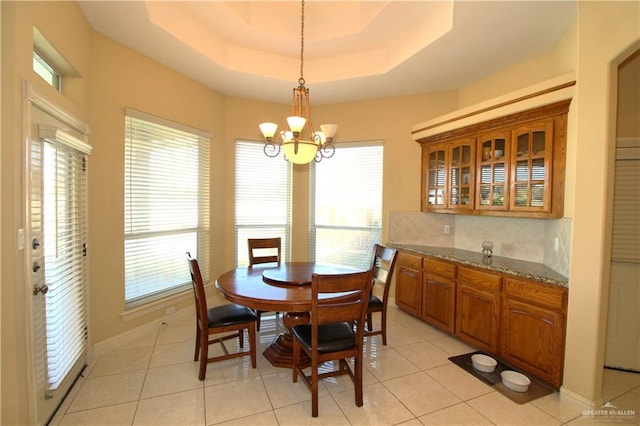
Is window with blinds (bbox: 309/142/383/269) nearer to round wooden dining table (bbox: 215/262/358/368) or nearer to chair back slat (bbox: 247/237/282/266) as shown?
chair back slat (bbox: 247/237/282/266)

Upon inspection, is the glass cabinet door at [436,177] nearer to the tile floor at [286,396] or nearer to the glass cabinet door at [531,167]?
the glass cabinet door at [531,167]

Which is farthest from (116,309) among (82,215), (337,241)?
(337,241)

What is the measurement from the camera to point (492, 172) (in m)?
3.07

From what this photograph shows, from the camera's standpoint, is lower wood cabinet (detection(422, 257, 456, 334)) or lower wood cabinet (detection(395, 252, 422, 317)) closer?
lower wood cabinet (detection(422, 257, 456, 334))

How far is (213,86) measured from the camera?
13.1 feet

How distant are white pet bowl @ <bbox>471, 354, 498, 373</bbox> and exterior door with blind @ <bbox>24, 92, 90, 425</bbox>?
3.17 meters

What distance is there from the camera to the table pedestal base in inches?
101

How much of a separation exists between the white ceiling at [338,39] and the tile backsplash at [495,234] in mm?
1665

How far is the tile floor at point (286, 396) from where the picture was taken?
2.07m

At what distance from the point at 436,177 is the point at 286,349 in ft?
8.58

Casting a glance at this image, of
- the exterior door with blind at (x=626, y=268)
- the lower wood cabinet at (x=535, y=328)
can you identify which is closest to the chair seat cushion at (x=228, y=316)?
the lower wood cabinet at (x=535, y=328)

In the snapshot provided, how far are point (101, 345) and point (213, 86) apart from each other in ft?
10.3

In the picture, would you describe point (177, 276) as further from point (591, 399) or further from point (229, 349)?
point (591, 399)

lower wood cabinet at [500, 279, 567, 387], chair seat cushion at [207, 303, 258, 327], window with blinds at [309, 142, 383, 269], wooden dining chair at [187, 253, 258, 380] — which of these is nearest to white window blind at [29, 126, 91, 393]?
wooden dining chair at [187, 253, 258, 380]
